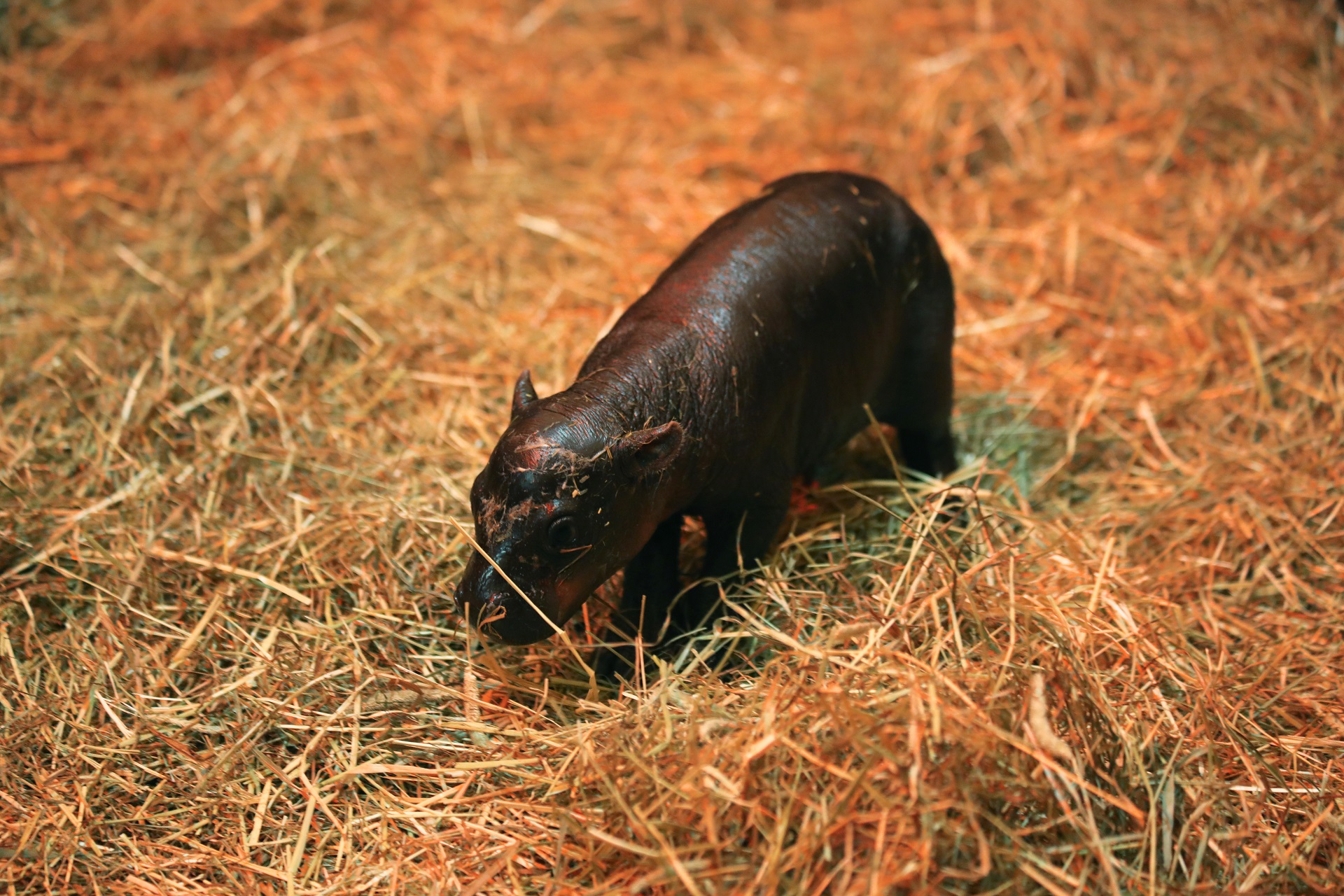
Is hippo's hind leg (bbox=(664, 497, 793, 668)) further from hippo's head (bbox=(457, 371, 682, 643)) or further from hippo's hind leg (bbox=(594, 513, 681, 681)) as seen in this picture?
hippo's head (bbox=(457, 371, 682, 643))

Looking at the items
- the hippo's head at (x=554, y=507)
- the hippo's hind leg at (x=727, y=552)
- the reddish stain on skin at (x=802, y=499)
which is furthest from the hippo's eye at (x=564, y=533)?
the reddish stain on skin at (x=802, y=499)

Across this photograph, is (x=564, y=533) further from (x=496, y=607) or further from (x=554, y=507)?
(x=496, y=607)

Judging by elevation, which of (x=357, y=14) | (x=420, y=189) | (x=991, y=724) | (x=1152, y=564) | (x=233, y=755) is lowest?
(x=1152, y=564)

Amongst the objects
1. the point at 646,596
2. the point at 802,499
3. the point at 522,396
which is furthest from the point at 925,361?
the point at 522,396

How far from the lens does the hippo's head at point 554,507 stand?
283 centimetres

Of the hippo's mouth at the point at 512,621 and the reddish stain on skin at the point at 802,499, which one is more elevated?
the hippo's mouth at the point at 512,621

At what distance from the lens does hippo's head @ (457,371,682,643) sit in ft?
9.27

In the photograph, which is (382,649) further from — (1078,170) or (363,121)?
(1078,170)

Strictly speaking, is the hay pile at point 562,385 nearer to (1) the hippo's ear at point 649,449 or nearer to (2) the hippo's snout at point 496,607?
(2) the hippo's snout at point 496,607

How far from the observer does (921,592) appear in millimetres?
3082

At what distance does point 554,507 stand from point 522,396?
0.41 m

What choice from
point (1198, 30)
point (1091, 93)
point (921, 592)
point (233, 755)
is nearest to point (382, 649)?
point (233, 755)

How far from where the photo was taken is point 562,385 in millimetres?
4172

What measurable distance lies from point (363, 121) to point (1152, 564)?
473cm
